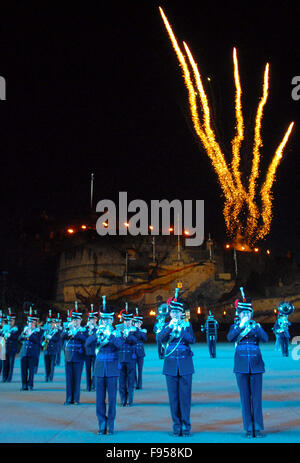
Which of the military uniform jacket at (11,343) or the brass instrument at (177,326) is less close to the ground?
the brass instrument at (177,326)

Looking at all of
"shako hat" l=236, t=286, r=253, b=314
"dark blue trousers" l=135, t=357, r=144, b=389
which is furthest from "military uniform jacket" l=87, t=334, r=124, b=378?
"dark blue trousers" l=135, t=357, r=144, b=389

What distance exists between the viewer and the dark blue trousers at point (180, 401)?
22.0 feet

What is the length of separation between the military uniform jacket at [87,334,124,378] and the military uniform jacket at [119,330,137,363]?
2589 millimetres

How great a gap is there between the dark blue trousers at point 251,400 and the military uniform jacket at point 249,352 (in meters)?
0.10

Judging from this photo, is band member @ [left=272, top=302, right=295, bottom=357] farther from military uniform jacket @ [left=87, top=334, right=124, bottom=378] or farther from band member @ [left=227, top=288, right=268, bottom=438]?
military uniform jacket @ [left=87, top=334, right=124, bottom=378]

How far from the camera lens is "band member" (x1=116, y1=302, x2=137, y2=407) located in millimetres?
9766

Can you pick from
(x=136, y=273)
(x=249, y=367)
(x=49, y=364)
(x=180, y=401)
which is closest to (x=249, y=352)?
(x=249, y=367)

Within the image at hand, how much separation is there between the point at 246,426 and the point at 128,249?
198 feet

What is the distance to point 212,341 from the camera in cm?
2055

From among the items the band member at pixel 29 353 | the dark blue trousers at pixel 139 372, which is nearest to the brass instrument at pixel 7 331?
the band member at pixel 29 353

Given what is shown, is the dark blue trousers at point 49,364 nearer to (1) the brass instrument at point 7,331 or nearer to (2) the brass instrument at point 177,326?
(1) the brass instrument at point 7,331

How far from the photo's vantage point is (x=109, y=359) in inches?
296
